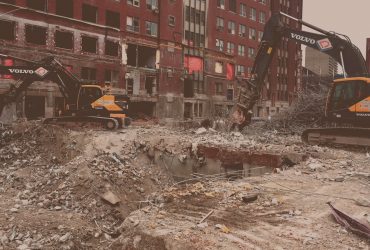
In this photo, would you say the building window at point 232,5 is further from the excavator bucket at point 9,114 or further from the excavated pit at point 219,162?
the excavated pit at point 219,162

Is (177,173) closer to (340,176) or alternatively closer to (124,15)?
(340,176)

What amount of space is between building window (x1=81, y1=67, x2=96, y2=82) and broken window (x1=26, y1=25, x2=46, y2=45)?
4.38 m

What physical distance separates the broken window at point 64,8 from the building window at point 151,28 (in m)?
8.72

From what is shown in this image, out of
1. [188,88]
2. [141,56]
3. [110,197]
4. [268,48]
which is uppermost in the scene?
[141,56]

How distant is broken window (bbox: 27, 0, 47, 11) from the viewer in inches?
1275

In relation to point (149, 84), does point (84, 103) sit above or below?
below

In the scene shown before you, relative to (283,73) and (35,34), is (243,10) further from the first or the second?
(35,34)

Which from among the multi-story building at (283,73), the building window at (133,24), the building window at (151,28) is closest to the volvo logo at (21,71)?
the building window at (133,24)

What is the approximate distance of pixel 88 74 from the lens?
36.1m

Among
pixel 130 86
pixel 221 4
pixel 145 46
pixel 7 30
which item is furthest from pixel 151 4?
pixel 7 30

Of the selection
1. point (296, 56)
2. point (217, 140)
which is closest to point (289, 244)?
point (217, 140)

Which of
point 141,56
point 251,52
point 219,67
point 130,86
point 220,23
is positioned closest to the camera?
point 130,86

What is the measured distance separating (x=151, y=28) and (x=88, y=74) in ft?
31.5

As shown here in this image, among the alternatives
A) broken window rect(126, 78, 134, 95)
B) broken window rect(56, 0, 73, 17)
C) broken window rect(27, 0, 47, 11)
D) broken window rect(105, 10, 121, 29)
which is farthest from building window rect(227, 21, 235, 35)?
broken window rect(27, 0, 47, 11)
